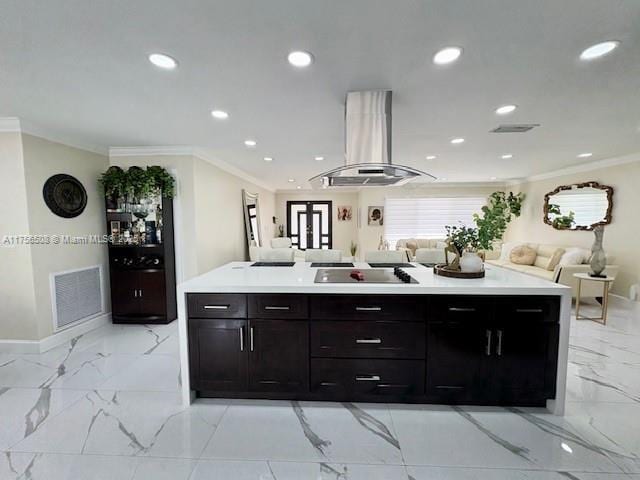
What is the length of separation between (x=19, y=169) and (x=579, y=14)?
4.40 meters

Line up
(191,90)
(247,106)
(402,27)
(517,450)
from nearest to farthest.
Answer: (402,27), (517,450), (191,90), (247,106)

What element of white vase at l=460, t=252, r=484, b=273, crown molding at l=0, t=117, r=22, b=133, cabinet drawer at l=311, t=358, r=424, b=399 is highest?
crown molding at l=0, t=117, r=22, b=133

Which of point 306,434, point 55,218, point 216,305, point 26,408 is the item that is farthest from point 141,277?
point 306,434

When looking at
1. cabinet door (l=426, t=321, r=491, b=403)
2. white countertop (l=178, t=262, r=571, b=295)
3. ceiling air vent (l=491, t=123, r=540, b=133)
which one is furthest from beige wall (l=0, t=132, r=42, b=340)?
ceiling air vent (l=491, t=123, r=540, b=133)

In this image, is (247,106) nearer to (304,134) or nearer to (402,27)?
(304,134)

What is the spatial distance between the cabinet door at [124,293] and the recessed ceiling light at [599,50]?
4.64 metres

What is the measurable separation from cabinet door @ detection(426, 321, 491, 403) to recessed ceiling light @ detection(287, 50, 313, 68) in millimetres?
1911

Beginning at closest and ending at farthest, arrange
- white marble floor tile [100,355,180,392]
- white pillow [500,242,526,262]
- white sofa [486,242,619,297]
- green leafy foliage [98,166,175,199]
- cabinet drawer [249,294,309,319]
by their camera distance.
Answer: cabinet drawer [249,294,309,319] → white marble floor tile [100,355,180,392] → green leafy foliage [98,166,175,199] → white sofa [486,242,619,297] → white pillow [500,242,526,262]

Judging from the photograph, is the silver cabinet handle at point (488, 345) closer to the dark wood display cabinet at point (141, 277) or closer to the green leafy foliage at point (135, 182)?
the dark wood display cabinet at point (141, 277)

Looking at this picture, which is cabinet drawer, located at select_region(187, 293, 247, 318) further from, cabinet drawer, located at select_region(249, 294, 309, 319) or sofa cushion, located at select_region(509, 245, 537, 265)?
sofa cushion, located at select_region(509, 245, 537, 265)

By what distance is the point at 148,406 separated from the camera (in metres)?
2.15

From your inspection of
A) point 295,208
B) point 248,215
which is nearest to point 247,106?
point 248,215

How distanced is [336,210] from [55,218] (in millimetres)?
7481

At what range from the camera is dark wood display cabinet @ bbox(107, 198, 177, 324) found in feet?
12.3
